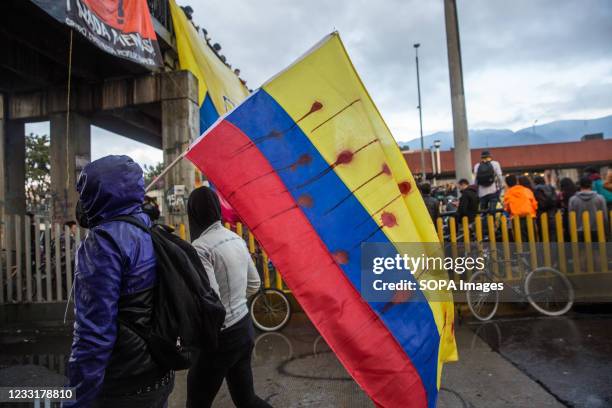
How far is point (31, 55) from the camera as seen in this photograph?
907 cm

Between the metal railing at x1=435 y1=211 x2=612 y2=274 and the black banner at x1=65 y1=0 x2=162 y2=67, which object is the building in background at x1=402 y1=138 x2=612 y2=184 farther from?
the black banner at x1=65 y1=0 x2=162 y2=67

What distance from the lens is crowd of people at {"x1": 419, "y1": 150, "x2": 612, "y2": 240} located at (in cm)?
688

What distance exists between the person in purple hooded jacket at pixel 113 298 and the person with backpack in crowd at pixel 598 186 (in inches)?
315

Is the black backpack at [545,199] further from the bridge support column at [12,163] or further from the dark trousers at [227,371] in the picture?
the bridge support column at [12,163]

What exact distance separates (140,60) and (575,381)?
7360 millimetres

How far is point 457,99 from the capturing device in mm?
10102

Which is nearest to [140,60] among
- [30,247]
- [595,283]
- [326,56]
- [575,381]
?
[30,247]

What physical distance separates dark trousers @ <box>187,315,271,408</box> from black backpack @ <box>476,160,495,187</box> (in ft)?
23.0

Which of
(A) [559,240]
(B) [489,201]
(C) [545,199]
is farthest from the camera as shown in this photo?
(B) [489,201]

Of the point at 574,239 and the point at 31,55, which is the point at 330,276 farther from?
the point at 31,55

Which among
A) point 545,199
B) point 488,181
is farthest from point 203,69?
point 545,199

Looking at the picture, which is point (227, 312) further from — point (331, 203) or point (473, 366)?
point (473, 366)

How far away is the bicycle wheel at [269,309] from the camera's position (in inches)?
249

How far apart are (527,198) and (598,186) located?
174cm
